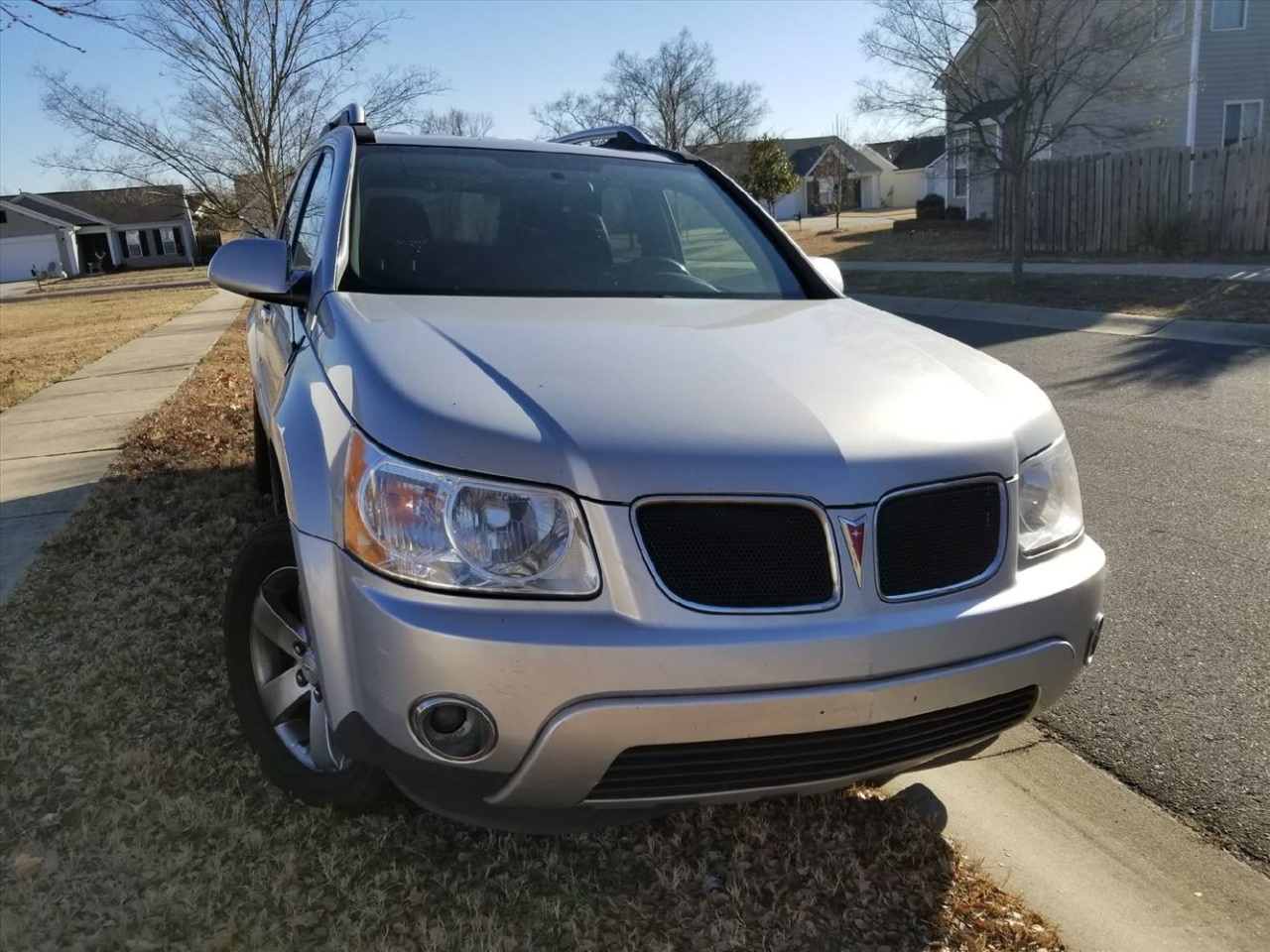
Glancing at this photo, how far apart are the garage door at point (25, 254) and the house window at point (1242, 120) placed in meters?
62.7

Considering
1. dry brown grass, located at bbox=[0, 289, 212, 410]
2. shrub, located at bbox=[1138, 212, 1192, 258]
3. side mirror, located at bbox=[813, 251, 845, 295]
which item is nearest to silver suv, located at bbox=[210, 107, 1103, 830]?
side mirror, located at bbox=[813, 251, 845, 295]

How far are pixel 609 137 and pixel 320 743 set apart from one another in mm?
3136

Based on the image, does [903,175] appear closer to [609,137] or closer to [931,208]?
[931,208]

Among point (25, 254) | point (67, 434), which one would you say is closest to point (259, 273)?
point (67, 434)

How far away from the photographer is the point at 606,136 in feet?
15.8

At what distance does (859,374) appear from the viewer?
2594 millimetres

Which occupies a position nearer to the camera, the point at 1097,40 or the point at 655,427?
the point at 655,427

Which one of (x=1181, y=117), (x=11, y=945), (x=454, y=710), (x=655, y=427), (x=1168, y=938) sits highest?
(x=1181, y=117)

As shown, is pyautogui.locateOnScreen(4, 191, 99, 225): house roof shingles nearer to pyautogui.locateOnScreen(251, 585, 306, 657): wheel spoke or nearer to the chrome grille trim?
pyautogui.locateOnScreen(251, 585, 306, 657): wheel spoke

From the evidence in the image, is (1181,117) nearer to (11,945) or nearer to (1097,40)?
(1097,40)

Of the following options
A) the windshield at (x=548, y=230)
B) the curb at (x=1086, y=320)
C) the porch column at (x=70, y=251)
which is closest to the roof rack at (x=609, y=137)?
the windshield at (x=548, y=230)

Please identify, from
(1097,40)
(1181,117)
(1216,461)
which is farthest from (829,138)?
(1216,461)

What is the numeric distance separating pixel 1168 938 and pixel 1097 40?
50.5 ft

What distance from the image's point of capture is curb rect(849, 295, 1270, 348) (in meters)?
9.95
